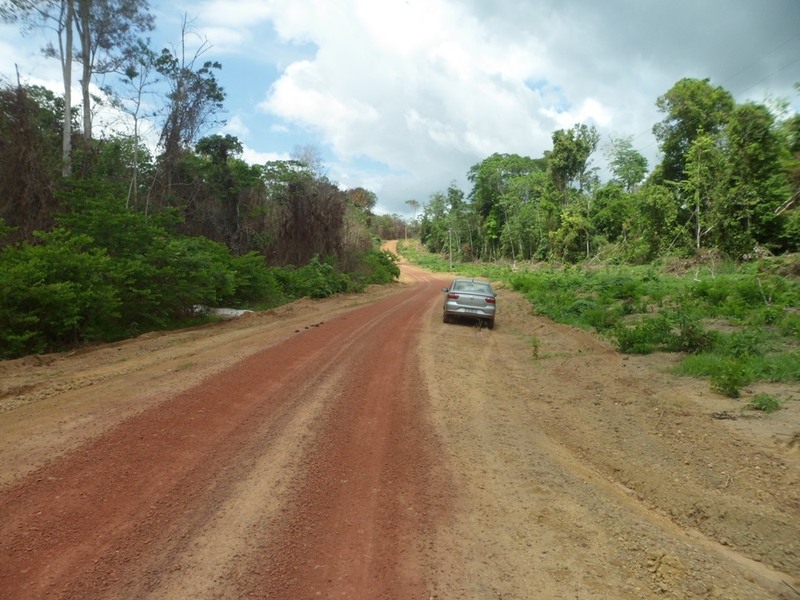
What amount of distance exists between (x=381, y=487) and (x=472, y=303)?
11467 mm

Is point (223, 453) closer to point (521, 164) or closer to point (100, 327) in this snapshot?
point (100, 327)

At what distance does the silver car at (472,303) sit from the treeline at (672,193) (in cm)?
866

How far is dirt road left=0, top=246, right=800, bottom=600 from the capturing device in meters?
3.02

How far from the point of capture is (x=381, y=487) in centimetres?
419

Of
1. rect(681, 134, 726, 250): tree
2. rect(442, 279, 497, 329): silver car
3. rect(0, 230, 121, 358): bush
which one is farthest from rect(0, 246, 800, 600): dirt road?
rect(681, 134, 726, 250): tree

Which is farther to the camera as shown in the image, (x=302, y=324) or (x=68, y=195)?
(x=302, y=324)

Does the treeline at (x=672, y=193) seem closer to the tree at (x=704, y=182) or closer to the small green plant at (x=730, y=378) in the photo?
the tree at (x=704, y=182)

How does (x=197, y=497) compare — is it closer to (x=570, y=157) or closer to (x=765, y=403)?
(x=765, y=403)

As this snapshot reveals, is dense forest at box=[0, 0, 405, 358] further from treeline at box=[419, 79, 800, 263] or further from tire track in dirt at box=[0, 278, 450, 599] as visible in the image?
treeline at box=[419, 79, 800, 263]

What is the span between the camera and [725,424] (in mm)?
5777

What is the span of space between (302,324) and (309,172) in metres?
18.6

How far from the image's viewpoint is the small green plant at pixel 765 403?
19.7 feet

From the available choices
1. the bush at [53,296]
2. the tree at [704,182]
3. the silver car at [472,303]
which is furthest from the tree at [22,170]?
the tree at [704,182]

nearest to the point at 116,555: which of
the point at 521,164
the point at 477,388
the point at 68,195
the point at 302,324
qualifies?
the point at 477,388
